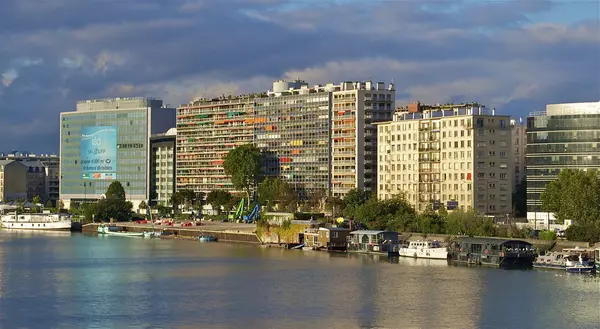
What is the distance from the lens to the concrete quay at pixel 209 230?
421ft

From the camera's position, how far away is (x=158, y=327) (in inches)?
2279

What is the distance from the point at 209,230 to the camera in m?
137

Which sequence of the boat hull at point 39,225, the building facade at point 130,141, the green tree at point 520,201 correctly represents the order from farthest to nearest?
1. the building facade at point 130,141
2. the boat hull at point 39,225
3. the green tree at point 520,201

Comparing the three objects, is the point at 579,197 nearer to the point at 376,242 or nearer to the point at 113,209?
the point at 376,242

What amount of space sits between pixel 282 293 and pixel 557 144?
170 feet

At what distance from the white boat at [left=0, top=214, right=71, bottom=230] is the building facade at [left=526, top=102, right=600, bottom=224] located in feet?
242

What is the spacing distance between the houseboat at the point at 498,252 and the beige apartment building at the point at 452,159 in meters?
29.0

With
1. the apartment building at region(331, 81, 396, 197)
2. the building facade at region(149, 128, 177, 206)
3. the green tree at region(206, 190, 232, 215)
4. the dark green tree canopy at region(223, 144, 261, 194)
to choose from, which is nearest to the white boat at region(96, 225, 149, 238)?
the green tree at region(206, 190, 232, 215)

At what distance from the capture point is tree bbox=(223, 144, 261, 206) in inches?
6255

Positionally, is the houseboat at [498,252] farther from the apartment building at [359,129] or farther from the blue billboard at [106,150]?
the blue billboard at [106,150]

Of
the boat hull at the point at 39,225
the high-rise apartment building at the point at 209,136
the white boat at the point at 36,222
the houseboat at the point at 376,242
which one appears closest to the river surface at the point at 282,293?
the houseboat at the point at 376,242

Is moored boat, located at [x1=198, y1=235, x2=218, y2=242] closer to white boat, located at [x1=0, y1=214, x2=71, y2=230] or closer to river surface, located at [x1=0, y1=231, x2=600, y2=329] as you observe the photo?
river surface, located at [x1=0, y1=231, x2=600, y2=329]

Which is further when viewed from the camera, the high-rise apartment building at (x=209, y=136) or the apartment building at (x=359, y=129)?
the high-rise apartment building at (x=209, y=136)

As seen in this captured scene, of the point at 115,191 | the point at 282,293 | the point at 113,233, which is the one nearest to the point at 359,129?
the point at 113,233
